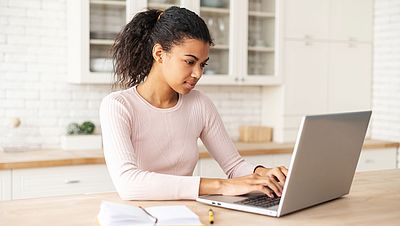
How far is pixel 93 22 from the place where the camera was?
151 inches

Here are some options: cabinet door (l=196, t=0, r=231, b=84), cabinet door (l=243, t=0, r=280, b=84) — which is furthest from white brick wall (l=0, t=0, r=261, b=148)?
cabinet door (l=243, t=0, r=280, b=84)

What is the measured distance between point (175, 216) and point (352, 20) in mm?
3565

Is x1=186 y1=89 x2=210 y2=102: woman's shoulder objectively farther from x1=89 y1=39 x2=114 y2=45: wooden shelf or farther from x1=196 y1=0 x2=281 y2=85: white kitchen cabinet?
x1=196 y1=0 x2=281 y2=85: white kitchen cabinet

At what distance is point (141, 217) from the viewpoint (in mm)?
1615

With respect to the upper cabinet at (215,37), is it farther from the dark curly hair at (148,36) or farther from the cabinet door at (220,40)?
the dark curly hair at (148,36)

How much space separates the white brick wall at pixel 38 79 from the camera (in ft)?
12.7

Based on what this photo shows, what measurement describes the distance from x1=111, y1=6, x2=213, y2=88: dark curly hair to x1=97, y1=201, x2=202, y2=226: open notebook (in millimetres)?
777

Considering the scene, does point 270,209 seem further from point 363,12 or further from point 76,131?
point 363,12

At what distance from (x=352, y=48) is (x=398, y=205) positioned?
9.80ft

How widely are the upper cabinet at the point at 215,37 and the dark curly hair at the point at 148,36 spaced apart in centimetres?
139

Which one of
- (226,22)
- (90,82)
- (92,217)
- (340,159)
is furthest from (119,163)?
(226,22)

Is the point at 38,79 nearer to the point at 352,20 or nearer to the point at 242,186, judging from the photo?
the point at 242,186

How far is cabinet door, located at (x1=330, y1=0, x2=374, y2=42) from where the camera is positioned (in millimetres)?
4680

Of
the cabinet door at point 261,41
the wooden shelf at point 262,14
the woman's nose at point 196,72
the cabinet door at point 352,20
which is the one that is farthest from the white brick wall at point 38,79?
the woman's nose at point 196,72
